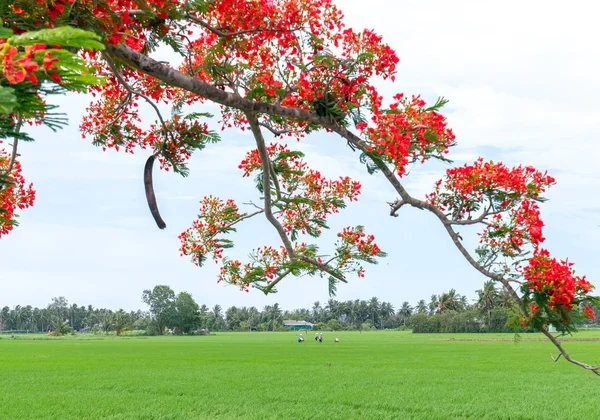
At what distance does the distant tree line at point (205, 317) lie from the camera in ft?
329

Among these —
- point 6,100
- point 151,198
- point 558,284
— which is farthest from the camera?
point 151,198

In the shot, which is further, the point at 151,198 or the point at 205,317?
the point at 205,317

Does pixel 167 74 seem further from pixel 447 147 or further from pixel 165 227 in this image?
pixel 447 147

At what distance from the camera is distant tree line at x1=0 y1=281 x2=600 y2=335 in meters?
100

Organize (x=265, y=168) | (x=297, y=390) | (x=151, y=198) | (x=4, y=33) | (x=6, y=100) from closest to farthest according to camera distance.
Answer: (x=6, y=100), (x=4, y=33), (x=151, y=198), (x=265, y=168), (x=297, y=390)

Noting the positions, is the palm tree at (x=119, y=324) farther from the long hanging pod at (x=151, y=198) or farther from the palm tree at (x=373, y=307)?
the long hanging pod at (x=151, y=198)

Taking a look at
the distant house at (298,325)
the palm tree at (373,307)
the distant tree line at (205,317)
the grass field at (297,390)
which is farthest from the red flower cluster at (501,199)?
the palm tree at (373,307)

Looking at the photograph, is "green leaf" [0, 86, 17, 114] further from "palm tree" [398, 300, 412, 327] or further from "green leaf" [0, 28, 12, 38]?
"palm tree" [398, 300, 412, 327]

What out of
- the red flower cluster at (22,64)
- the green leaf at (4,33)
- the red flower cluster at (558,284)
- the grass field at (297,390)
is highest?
the green leaf at (4,33)

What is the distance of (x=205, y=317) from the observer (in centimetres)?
12219

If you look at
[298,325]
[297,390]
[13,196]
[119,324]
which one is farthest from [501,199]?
[298,325]

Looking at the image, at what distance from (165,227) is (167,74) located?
148cm

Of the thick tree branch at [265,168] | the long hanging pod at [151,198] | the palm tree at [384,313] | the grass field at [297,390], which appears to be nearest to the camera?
the long hanging pod at [151,198]

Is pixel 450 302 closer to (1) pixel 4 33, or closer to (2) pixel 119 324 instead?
(2) pixel 119 324
